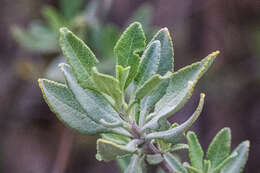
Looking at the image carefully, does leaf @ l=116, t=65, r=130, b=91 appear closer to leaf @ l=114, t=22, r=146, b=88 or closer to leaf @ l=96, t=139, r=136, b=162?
leaf @ l=114, t=22, r=146, b=88

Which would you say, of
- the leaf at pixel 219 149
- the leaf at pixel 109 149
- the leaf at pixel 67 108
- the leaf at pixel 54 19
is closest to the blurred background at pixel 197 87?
the leaf at pixel 54 19

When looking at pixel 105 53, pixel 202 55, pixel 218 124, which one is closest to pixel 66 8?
pixel 105 53

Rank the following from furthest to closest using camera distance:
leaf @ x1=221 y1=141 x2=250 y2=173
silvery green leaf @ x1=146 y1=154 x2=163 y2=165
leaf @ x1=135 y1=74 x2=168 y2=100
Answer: leaf @ x1=221 y1=141 x2=250 y2=173 < silvery green leaf @ x1=146 y1=154 x2=163 y2=165 < leaf @ x1=135 y1=74 x2=168 y2=100

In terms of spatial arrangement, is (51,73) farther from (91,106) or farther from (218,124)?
(218,124)

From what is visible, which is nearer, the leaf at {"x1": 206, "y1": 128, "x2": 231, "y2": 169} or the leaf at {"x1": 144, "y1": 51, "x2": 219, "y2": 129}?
the leaf at {"x1": 144, "y1": 51, "x2": 219, "y2": 129}

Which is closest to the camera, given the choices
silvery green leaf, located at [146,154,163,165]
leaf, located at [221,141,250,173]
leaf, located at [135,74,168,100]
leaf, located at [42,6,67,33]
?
leaf, located at [135,74,168,100]

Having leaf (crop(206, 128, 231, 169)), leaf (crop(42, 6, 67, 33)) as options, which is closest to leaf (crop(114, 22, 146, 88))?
leaf (crop(206, 128, 231, 169))

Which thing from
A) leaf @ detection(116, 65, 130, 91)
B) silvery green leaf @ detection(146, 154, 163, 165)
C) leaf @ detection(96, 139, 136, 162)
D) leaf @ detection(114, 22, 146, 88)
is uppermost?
leaf @ detection(114, 22, 146, 88)

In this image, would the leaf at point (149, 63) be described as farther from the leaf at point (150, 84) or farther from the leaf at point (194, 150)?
the leaf at point (194, 150)
